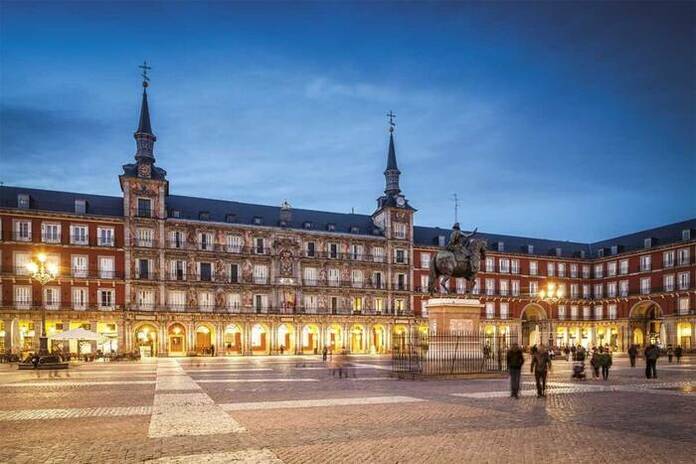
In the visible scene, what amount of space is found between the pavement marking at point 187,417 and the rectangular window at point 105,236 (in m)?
40.9

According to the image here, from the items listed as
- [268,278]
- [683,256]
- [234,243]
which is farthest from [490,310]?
[234,243]

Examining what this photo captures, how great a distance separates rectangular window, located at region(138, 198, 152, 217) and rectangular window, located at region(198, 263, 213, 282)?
7.29 meters

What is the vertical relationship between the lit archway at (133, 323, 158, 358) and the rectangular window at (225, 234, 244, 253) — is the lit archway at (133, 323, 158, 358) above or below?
below

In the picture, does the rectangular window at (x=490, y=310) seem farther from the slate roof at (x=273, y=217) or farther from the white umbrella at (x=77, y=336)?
the white umbrella at (x=77, y=336)

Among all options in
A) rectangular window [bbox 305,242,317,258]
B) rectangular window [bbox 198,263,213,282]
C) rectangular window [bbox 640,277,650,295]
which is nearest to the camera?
rectangular window [bbox 198,263,213,282]

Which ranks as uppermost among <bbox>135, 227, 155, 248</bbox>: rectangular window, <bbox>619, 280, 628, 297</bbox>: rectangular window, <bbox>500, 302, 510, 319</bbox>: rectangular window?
<bbox>135, 227, 155, 248</bbox>: rectangular window

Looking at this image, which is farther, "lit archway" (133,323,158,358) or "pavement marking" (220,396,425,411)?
"lit archway" (133,323,158,358)

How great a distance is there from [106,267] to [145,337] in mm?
7776

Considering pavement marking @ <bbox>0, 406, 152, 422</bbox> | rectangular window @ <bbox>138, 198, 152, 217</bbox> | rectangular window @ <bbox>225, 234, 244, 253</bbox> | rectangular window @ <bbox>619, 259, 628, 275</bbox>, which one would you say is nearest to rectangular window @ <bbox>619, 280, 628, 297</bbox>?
rectangular window @ <bbox>619, 259, 628, 275</bbox>

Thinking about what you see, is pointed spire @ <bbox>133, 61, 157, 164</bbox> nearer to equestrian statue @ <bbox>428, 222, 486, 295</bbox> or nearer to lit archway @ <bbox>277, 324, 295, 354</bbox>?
lit archway @ <bbox>277, 324, 295, 354</bbox>

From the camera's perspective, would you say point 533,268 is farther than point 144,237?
Yes

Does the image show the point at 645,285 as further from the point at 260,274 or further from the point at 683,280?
the point at 260,274

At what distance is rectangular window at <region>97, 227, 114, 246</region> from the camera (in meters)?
55.9

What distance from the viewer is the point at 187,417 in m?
13.2
